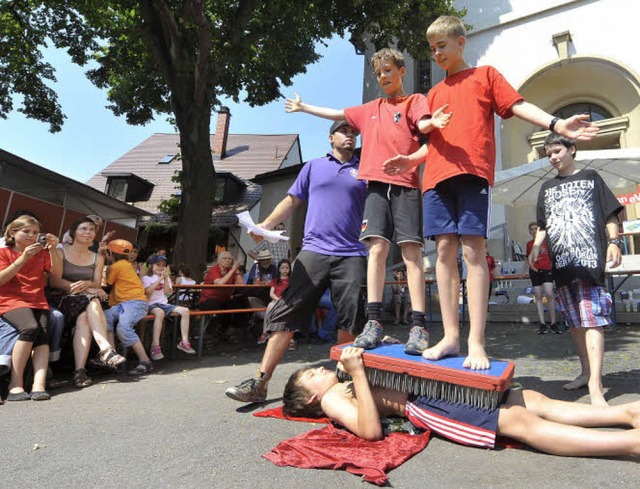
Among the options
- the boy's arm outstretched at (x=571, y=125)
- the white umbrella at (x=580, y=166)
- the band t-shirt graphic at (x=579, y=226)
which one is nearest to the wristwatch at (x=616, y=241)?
the band t-shirt graphic at (x=579, y=226)

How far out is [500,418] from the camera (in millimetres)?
2271

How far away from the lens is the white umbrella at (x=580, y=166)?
779 cm

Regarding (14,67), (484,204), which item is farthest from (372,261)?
(14,67)

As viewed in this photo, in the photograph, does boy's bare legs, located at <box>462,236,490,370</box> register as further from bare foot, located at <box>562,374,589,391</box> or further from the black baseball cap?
the black baseball cap

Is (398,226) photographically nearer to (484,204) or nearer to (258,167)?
(484,204)

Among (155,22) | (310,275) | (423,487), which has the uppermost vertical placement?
(155,22)

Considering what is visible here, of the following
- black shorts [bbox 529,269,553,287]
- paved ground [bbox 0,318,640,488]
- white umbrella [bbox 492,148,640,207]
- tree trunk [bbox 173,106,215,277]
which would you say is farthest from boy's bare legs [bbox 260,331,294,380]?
white umbrella [bbox 492,148,640,207]

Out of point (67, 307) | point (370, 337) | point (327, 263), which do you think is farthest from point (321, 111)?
point (67, 307)

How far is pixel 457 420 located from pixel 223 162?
26.3m

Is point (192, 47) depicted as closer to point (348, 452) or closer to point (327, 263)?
point (327, 263)

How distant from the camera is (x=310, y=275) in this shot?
3.32 m

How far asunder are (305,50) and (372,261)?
12513 mm

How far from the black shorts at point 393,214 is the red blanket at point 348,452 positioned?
124cm

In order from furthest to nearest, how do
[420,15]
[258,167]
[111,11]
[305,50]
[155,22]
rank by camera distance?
1. [258,167]
2. [305,50]
3. [111,11]
4. [420,15]
5. [155,22]
